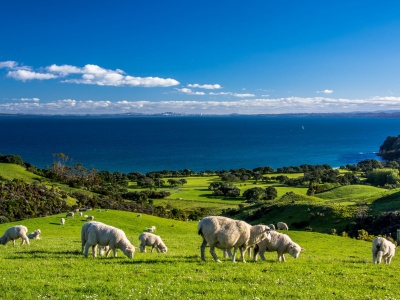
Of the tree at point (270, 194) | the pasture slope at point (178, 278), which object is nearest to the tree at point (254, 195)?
the tree at point (270, 194)

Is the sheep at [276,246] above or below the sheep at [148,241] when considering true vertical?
above

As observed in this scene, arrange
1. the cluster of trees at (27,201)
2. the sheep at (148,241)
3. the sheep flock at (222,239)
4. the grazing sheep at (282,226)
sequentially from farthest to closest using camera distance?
1. the cluster of trees at (27,201)
2. the grazing sheep at (282,226)
3. the sheep at (148,241)
4. the sheep flock at (222,239)

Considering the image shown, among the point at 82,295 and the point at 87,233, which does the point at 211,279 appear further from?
the point at 87,233

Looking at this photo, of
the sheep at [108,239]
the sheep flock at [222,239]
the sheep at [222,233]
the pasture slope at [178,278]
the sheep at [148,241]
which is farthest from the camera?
the sheep at [148,241]

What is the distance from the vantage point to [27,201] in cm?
5409

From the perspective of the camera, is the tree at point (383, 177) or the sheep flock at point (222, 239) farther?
the tree at point (383, 177)

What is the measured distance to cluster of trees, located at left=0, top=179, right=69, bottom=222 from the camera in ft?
166

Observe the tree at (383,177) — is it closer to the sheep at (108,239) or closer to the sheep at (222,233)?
the sheep at (222,233)

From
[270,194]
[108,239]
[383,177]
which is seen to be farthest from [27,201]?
[383,177]

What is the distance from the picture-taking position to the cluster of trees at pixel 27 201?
5061 cm

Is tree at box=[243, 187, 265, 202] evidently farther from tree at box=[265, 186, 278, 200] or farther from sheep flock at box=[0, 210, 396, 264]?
sheep flock at box=[0, 210, 396, 264]

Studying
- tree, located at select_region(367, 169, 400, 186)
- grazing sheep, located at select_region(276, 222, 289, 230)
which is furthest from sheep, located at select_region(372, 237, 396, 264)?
tree, located at select_region(367, 169, 400, 186)

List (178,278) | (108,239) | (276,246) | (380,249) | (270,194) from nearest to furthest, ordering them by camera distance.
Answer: (178,278)
(108,239)
(276,246)
(380,249)
(270,194)

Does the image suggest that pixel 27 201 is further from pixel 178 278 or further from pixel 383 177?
pixel 383 177
